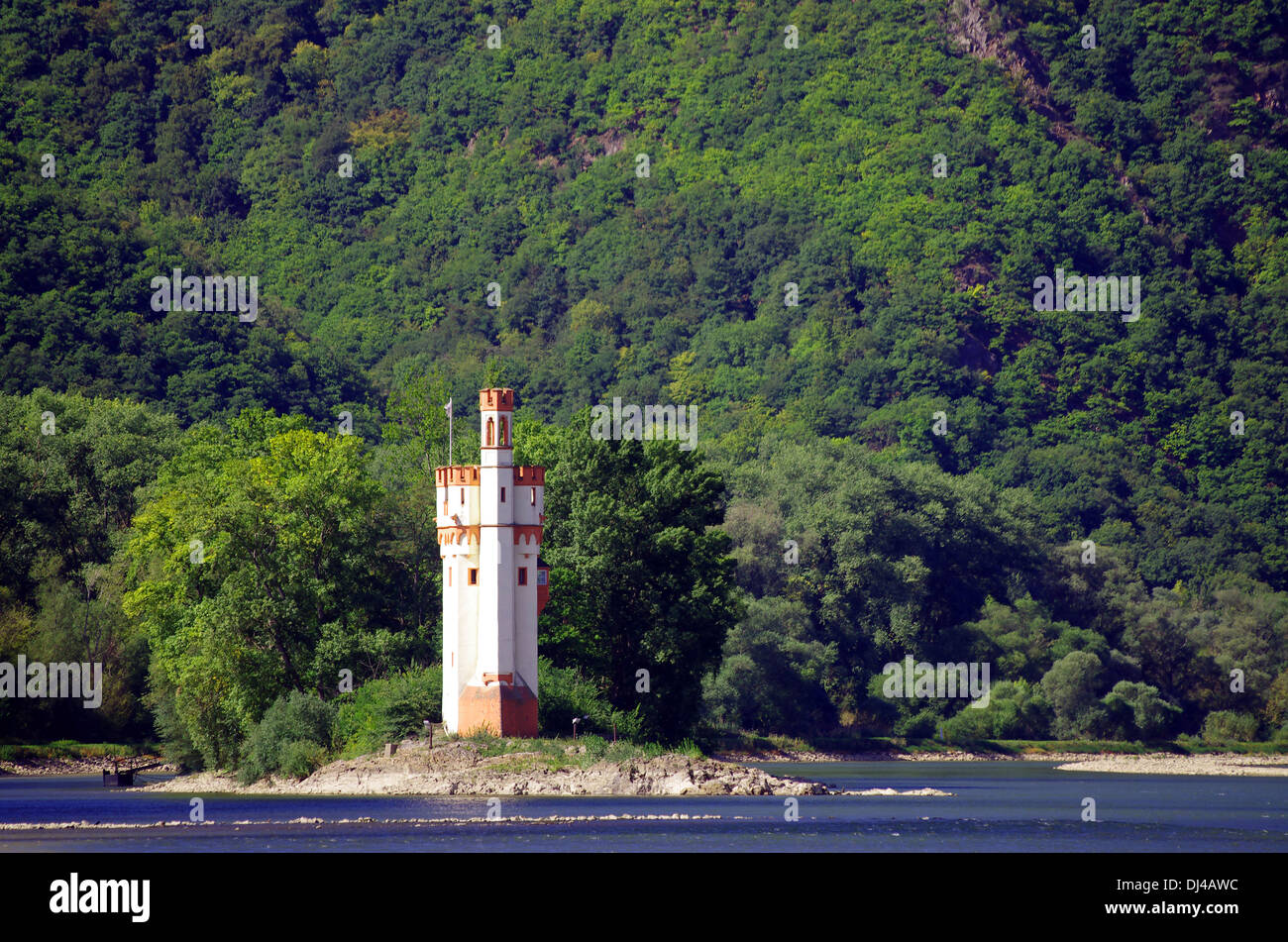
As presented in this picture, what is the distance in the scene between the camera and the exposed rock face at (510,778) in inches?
2790

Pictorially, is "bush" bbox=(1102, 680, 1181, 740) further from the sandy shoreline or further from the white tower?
the white tower

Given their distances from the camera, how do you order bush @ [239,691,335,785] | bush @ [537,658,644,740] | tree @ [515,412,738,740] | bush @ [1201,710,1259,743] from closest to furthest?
1. bush @ [537,658,644,740]
2. bush @ [239,691,335,785]
3. tree @ [515,412,738,740]
4. bush @ [1201,710,1259,743]

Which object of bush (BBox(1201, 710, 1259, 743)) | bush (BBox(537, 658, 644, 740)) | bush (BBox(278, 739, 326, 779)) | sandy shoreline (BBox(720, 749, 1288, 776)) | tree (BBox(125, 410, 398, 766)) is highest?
tree (BBox(125, 410, 398, 766))

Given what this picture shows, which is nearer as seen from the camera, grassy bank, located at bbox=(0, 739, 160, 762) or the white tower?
the white tower

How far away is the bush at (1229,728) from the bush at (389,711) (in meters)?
55.2

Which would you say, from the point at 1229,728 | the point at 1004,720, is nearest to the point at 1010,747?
the point at 1004,720

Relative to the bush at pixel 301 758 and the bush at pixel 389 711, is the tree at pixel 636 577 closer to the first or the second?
the bush at pixel 389 711

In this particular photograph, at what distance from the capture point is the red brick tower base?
72.4 m

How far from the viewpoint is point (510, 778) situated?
233ft

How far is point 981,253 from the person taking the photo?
635ft

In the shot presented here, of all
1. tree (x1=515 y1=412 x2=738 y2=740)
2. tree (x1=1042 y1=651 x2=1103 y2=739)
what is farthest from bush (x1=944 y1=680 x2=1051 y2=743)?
tree (x1=515 y1=412 x2=738 y2=740)

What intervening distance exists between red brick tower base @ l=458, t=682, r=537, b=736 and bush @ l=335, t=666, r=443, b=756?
2198 millimetres
